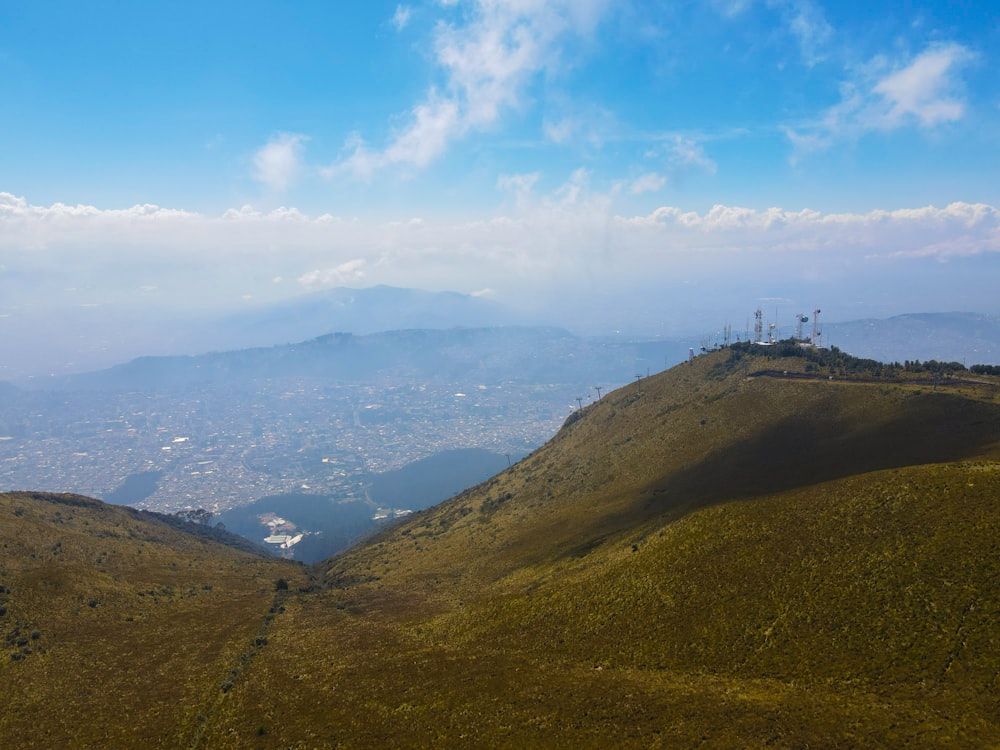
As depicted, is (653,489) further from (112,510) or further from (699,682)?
(112,510)

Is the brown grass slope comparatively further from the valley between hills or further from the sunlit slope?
the sunlit slope

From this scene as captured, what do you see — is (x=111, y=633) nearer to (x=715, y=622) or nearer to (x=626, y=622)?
(x=626, y=622)

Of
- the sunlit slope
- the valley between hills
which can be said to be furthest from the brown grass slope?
the sunlit slope

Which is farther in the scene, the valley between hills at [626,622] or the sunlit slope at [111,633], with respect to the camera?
the sunlit slope at [111,633]

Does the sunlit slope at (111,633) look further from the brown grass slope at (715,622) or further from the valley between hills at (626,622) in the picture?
the brown grass slope at (715,622)

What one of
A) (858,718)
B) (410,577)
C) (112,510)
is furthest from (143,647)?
(112,510)

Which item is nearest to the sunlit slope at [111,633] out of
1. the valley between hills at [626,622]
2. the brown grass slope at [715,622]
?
the valley between hills at [626,622]
